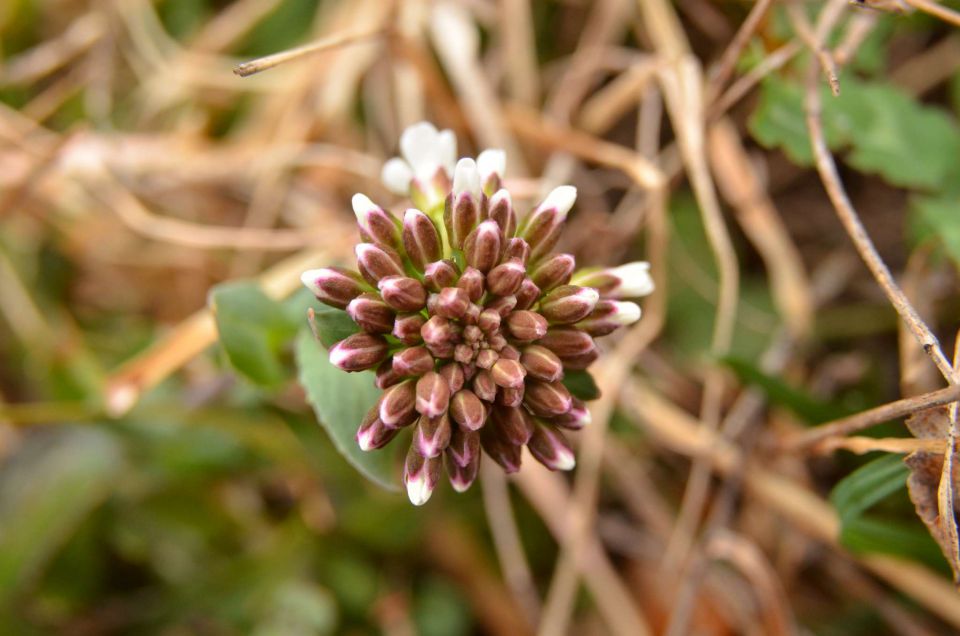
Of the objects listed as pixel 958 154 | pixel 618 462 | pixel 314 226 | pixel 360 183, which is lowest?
pixel 618 462

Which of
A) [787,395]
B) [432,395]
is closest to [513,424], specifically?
[432,395]

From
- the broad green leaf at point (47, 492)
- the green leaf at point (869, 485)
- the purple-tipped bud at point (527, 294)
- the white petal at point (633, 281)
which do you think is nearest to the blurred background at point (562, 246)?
the broad green leaf at point (47, 492)

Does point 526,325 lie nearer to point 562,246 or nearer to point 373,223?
point 373,223

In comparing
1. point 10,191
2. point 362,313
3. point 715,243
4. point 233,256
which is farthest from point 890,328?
point 10,191

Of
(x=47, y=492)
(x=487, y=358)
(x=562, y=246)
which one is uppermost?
(x=487, y=358)

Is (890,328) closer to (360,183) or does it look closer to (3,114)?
(360,183)

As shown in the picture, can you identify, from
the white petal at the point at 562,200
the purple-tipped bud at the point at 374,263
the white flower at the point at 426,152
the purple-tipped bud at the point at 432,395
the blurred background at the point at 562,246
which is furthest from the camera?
the blurred background at the point at 562,246

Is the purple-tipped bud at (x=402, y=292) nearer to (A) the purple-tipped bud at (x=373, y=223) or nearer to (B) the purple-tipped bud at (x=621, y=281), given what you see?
(A) the purple-tipped bud at (x=373, y=223)
